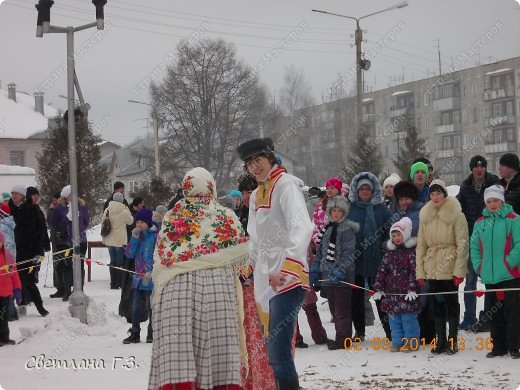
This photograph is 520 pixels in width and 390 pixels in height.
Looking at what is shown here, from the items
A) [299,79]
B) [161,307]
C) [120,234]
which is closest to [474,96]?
[299,79]

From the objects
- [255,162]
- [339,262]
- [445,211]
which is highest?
[255,162]

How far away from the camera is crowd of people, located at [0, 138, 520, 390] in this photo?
580cm

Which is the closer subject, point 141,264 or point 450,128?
point 141,264

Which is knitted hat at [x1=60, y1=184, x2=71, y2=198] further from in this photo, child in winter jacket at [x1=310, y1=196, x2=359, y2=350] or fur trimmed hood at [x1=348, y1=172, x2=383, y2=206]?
child in winter jacket at [x1=310, y1=196, x2=359, y2=350]

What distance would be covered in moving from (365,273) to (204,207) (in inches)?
152

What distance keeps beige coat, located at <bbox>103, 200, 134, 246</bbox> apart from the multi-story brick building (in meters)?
50.5

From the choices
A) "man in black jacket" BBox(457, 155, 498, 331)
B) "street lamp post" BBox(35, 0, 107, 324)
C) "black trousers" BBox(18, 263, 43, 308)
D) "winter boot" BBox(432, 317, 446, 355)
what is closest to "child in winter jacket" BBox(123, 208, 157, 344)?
"street lamp post" BBox(35, 0, 107, 324)

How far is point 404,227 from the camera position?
356 inches

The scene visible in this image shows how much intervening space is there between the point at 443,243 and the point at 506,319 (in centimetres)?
104

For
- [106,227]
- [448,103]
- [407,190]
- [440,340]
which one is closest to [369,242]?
[407,190]

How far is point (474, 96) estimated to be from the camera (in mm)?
71125

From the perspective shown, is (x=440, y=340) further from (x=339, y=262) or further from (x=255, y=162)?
(x=255, y=162)

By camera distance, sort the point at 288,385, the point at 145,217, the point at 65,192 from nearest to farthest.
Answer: the point at 288,385
the point at 145,217
the point at 65,192

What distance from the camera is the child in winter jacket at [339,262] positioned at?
933 centimetres
